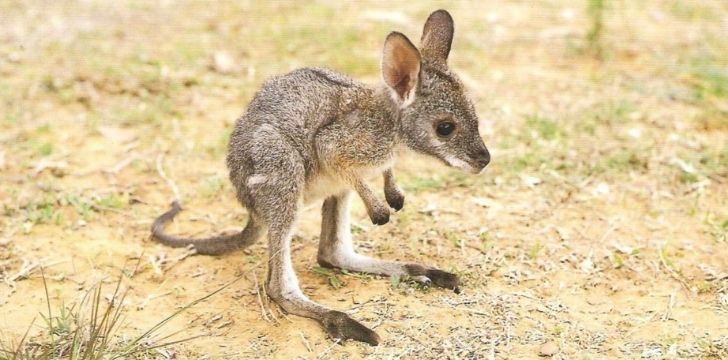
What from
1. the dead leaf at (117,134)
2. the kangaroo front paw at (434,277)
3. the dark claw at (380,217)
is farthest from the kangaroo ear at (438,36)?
the dead leaf at (117,134)

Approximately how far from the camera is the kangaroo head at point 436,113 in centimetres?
368

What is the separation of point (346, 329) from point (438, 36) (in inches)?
53.5

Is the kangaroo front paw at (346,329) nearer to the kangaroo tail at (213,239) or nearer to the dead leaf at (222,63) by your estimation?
the kangaroo tail at (213,239)

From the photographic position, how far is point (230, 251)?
421 cm

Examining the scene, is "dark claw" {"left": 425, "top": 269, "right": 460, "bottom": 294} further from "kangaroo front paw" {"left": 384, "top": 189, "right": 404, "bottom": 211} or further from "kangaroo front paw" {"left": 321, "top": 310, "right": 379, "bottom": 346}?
"kangaroo front paw" {"left": 321, "top": 310, "right": 379, "bottom": 346}

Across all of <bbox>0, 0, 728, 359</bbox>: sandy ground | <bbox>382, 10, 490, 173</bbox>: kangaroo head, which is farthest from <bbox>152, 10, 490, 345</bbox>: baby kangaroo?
<bbox>0, 0, 728, 359</bbox>: sandy ground

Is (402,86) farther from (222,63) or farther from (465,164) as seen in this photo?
(222,63)

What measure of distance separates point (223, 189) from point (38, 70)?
2.28 metres

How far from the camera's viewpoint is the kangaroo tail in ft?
13.3

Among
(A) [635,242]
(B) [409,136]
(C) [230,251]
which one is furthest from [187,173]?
(A) [635,242]

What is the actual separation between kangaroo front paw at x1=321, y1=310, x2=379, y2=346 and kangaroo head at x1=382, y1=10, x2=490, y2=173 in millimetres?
812

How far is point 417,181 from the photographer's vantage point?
493 cm

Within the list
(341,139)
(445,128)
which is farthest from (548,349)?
(341,139)

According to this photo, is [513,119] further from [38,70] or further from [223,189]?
[38,70]
